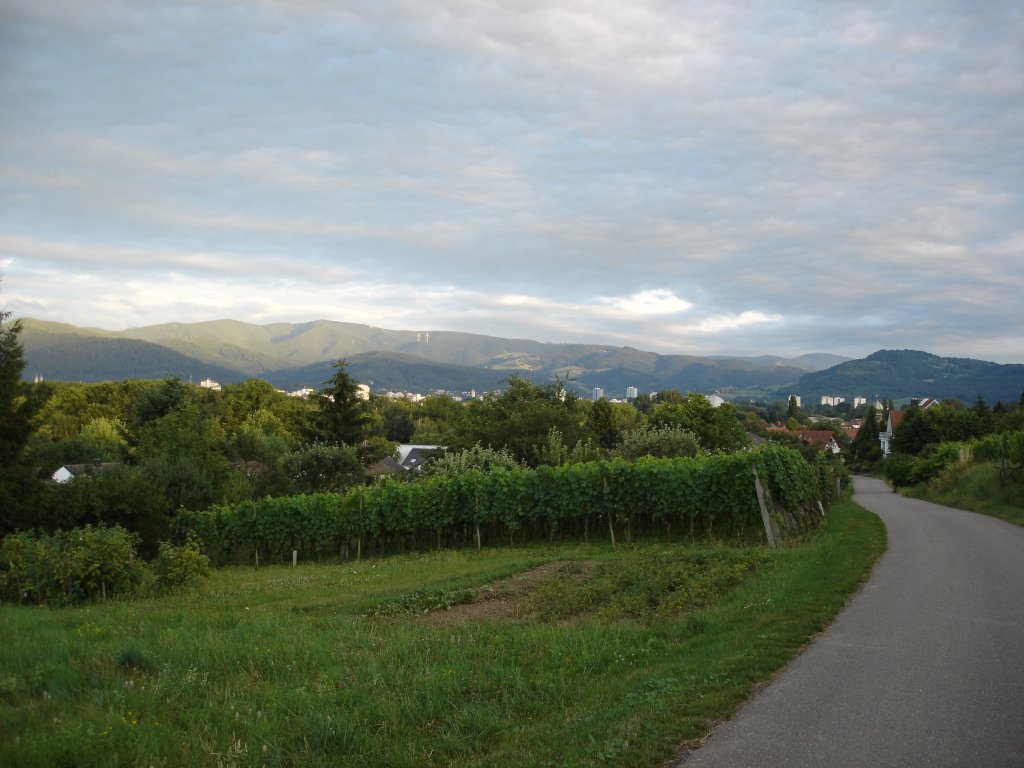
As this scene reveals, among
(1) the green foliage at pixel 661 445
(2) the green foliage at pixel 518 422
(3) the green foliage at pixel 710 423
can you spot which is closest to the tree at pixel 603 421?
(3) the green foliage at pixel 710 423

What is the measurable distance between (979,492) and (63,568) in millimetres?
33077

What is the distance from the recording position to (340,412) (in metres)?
58.3

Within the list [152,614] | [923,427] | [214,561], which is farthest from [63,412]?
[923,427]

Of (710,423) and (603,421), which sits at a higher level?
(710,423)

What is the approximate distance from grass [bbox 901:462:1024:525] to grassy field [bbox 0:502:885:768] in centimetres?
1692

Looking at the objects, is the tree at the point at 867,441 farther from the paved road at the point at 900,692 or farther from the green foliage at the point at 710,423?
the paved road at the point at 900,692

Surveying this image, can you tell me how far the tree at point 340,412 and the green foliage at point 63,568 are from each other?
140 feet

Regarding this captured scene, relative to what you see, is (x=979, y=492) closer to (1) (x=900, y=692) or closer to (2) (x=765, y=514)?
(2) (x=765, y=514)

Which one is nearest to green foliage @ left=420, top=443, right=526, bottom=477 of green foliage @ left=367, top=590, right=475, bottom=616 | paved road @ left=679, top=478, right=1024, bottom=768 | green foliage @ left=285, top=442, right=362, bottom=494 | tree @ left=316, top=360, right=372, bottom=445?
green foliage @ left=285, top=442, right=362, bottom=494

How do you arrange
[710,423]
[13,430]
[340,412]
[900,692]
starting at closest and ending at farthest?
[900,692]
[13,430]
[710,423]
[340,412]

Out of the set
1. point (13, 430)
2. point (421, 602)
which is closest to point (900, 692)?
point (421, 602)

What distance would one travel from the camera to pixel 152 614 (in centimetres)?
1145

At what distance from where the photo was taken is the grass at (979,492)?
2588cm

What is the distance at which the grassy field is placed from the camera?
18.1 feet
